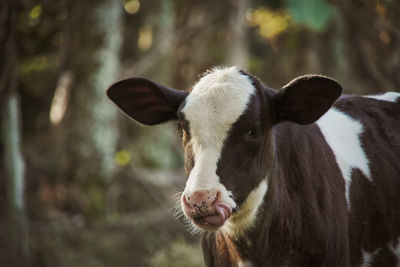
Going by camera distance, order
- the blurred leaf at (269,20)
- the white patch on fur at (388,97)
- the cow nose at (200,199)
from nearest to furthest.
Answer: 1. the cow nose at (200,199)
2. the white patch on fur at (388,97)
3. the blurred leaf at (269,20)

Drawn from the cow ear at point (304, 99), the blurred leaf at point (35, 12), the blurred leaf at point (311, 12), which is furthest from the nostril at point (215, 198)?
the blurred leaf at point (311, 12)

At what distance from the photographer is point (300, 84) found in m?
3.90

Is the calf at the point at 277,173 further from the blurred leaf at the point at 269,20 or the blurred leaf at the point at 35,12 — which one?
the blurred leaf at the point at 269,20

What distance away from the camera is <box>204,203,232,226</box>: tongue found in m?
3.49

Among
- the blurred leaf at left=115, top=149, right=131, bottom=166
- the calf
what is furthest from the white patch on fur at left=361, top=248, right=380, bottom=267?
the blurred leaf at left=115, top=149, right=131, bottom=166

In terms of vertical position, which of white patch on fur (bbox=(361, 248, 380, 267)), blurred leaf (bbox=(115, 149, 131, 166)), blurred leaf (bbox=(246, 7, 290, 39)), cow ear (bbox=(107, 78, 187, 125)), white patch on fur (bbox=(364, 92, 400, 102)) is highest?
cow ear (bbox=(107, 78, 187, 125))

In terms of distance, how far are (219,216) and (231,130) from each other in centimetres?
55

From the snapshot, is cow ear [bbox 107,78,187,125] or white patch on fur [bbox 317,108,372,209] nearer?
cow ear [bbox 107,78,187,125]

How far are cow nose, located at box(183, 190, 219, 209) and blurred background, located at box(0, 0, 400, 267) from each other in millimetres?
4072

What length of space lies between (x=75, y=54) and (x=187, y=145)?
20.0 feet

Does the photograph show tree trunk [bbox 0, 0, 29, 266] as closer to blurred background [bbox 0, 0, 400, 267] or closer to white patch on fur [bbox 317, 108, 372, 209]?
blurred background [bbox 0, 0, 400, 267]

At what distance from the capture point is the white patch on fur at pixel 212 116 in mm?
3561

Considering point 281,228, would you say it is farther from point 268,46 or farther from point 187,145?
point 268,46

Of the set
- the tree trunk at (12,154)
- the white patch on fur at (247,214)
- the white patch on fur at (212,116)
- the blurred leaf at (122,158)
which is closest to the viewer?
the white patch on fur at (212,116)
